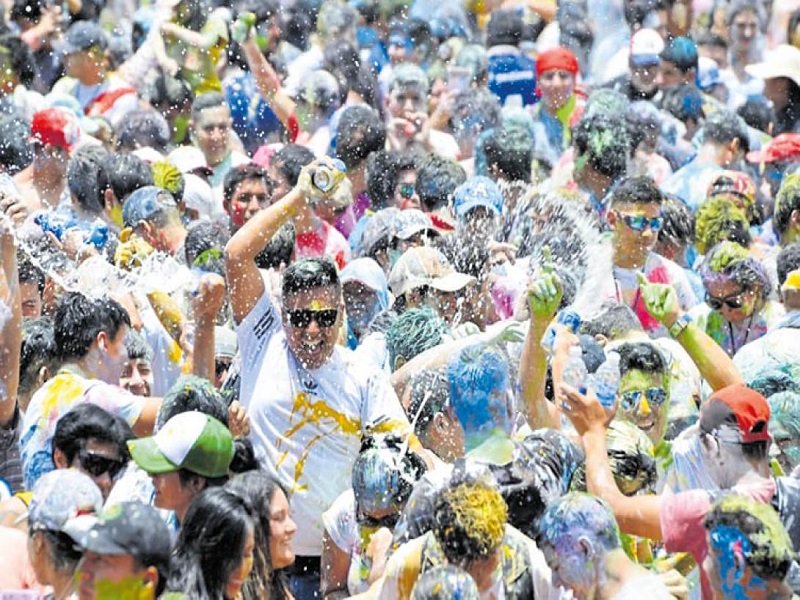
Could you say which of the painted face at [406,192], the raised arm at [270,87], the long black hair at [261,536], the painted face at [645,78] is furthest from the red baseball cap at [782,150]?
the long black hair at [261,536]

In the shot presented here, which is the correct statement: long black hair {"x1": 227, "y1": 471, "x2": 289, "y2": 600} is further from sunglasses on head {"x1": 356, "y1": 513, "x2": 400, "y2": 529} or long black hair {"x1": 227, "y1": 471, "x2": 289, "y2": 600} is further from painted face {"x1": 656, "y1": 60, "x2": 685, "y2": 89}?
painted face {"x1": 656, "y1": 60, "x2": 685, "y2": 89}

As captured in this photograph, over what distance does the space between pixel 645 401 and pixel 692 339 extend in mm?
286

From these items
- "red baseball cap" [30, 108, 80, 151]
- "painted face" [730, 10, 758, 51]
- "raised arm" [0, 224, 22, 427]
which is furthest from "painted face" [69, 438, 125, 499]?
"painted face" [730, 10, 758, 51]

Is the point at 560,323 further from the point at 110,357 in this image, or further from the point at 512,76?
the point at 512,76

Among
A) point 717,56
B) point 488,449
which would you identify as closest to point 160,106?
point 717,56

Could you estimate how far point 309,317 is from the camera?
6.85 metres

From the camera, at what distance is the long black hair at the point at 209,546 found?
504cm

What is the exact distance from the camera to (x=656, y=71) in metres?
13.3

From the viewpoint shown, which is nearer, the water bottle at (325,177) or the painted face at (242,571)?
the painted face at (242,571)

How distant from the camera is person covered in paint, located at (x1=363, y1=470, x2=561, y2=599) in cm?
518

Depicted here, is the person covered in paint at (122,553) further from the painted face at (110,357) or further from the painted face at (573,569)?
the painted face at (110,357)

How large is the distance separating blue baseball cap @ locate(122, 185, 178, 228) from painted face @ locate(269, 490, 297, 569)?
139 inches

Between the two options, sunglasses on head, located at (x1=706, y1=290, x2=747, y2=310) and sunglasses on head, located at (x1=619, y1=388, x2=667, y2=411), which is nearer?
sunglasses on head, located at (x1=619, y1=388, x2=667, y2=411)

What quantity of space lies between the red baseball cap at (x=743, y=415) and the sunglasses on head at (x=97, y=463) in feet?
6.21
